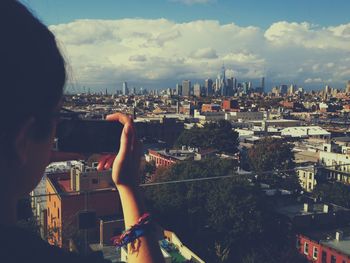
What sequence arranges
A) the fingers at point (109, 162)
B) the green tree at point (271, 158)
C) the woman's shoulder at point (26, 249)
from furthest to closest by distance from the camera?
the green tree at point (271, 158) → the fingers at point (109, 162) → the woman's shoulder at point (26, 249)

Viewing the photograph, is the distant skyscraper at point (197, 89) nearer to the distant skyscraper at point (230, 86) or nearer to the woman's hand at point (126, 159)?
the distant skyscraper at point (230, 86)

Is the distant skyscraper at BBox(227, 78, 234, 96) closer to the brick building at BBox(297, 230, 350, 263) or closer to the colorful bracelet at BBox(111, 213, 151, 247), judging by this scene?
the brick building at BBox(297, 230, 350, 263)

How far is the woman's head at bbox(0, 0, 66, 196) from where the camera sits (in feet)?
1.40

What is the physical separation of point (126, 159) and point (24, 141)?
22cm

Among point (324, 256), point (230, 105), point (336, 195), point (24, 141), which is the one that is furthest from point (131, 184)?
point (230, 105)

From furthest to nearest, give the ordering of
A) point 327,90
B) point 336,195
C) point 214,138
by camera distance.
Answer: point 327,90 < point 214,138 < point 336,195

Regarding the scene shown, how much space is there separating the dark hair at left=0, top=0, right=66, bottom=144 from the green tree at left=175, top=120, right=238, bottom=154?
19.1 metres

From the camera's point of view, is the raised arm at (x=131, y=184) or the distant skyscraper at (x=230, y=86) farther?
the distant skyscraper at (x=230, y=86)

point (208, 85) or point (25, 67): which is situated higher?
point (25, 67)

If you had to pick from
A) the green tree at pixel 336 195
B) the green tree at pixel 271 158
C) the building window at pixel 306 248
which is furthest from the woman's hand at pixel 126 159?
the green tree at pixel 271 158

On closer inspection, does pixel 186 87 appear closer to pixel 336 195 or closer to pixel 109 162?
pixel 336 195

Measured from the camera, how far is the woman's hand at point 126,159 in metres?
0.66

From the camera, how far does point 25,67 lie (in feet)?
1.42

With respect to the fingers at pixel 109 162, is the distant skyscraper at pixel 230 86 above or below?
below
